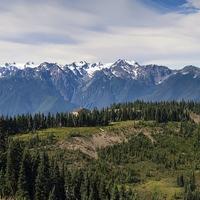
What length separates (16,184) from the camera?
16750 cm

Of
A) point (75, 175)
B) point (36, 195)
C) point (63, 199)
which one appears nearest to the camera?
point (36, 195)

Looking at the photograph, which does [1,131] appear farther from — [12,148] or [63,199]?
[63,199]

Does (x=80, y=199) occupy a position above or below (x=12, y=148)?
below

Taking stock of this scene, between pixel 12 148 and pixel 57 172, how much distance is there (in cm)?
1709

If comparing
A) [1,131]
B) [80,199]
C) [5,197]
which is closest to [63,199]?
[80,199]

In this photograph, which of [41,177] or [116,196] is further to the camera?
[116,196]

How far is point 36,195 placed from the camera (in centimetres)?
16388

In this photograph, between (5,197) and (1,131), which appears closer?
(5,197)

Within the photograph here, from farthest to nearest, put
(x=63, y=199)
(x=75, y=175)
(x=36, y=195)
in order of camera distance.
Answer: (x=75, y=175) < (x=63, y=199) < (x=36, y=195)

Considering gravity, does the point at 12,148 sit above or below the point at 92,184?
above

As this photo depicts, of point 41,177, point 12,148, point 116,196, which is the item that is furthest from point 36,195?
point 116,196

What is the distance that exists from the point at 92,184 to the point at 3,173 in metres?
30.9

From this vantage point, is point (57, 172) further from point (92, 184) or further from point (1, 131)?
point (1, 131)

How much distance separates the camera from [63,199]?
174375 mm
